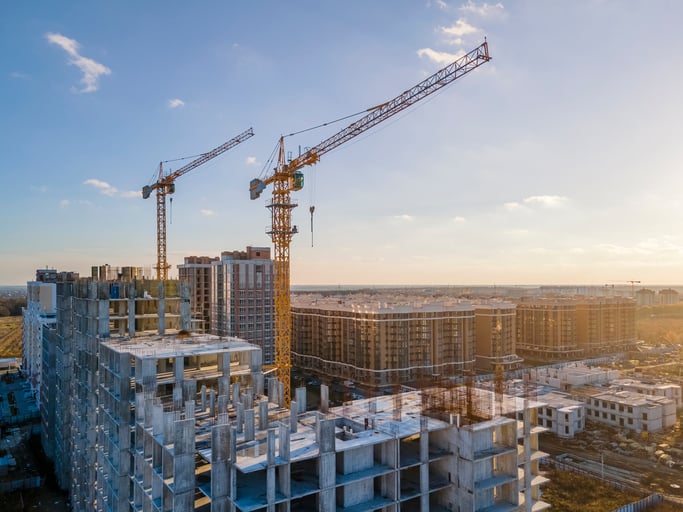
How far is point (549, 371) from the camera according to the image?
5512 centimetres

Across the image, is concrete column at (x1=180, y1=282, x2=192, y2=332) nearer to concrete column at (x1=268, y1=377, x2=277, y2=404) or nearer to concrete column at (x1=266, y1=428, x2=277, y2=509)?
concrete column at (x1=268, y1=377, x2=277, y2=404)

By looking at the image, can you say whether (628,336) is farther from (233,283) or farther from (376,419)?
(376,419)

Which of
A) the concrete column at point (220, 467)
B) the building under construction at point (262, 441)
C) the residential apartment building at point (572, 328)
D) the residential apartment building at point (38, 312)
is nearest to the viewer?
the concrete column at point (220, 467)

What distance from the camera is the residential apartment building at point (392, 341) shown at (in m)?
60.7

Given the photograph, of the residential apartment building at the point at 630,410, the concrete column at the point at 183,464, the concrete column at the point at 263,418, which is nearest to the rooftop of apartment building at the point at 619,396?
the residential apartment building at the point at 630,410

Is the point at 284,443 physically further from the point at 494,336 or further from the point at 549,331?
the point at 549,331

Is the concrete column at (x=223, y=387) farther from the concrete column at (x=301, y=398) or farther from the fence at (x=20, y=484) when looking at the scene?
the fence at (x=20, y=484)

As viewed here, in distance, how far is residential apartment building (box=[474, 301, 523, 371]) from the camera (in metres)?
71.8

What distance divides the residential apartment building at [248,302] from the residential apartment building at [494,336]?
1221 inches

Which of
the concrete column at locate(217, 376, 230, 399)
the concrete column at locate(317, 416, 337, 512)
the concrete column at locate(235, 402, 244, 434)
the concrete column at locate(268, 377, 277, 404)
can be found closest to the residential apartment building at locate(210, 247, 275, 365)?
the concrete column at locate(217, 376, 230, 399)

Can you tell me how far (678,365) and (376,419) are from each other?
251ft

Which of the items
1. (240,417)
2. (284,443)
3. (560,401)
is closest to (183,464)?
(284,443)

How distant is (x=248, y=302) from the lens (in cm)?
6016

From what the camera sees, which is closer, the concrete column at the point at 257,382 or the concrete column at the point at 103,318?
the concrete column at the point at 257,382
